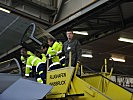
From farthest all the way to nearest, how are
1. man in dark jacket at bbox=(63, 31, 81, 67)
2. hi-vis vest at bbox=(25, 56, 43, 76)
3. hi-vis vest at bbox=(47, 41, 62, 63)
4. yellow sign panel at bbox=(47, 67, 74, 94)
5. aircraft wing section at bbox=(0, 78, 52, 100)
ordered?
hi-vis vest at bbox=(25, 56, 43, 76), hi-vis vest at bbox=(47, 41, 62, 63), man in dark jacket at bbox=(63, 31, 81, 67), yellow sign panel at bbox=(47, 67, 74, 94), aircraft wing section at bbox=(0, 78, 52, 100)

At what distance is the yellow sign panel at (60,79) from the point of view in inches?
232

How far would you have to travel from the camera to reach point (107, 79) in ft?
22.8

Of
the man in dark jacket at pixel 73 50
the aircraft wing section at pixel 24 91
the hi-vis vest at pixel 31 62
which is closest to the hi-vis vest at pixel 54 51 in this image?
the man in dark jacket at pixel 73 50

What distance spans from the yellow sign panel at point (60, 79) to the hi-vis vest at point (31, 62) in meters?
0.77

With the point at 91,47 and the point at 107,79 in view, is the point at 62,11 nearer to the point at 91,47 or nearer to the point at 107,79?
the point at 91,47

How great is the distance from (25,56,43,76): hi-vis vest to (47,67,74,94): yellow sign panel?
767 mm

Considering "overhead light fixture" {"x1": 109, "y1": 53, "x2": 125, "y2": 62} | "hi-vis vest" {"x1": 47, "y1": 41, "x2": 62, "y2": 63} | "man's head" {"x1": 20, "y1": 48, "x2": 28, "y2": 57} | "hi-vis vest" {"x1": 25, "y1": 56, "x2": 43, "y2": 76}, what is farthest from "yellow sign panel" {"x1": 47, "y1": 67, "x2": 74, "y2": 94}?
"overhead light fixture" {"x1": 109, "y1": 53, "x2": 125, "y2": 62}

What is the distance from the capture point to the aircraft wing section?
4.34m

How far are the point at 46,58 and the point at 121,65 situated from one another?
14.7 m

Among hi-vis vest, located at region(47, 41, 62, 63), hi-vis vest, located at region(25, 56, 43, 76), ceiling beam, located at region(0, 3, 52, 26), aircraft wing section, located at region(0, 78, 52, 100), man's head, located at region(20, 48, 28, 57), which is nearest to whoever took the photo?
aircraft wing section, located at region(0, 78, 52, 100)

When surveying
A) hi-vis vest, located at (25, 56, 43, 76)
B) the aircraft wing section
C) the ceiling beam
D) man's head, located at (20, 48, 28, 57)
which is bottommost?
the aircraft wing section

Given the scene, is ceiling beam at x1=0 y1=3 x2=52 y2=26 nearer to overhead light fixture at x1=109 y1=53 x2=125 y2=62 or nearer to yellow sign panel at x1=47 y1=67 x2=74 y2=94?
yellow sign panel at x1=47 y1=67 x2=74 y2=94

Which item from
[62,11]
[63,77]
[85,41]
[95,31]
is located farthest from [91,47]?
[63,77]

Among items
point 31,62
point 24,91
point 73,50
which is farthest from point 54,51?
point 24,91
